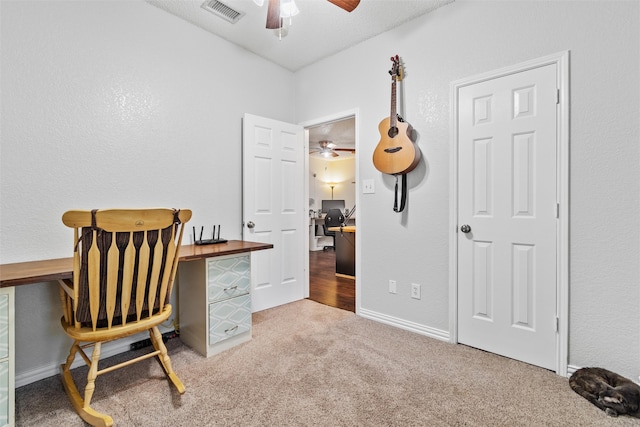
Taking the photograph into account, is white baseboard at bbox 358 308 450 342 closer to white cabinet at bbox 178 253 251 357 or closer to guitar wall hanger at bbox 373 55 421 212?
guitar wall hanger at bbox 373 55 421 212

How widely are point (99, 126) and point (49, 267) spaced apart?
3.32 feet

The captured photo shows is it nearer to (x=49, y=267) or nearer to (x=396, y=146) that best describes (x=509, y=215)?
(x=396, y=146)

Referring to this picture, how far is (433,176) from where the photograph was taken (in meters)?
2.46

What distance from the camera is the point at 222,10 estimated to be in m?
2.46

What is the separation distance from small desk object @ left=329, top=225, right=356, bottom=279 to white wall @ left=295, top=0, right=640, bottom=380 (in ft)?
5.32

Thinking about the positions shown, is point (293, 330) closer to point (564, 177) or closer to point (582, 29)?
point (564, 177)

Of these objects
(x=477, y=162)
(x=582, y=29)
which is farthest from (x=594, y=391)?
(x=582, y=29)

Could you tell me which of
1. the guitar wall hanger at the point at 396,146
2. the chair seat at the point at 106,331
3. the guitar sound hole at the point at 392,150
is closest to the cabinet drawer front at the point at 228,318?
the chair seat at the point at 106,331

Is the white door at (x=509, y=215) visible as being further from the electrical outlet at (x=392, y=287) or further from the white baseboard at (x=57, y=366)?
the white baseboard at (x=57, y=366)

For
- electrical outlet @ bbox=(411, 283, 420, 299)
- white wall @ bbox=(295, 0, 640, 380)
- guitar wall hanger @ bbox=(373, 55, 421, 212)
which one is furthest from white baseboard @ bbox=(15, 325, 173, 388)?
guitar wall hanger @ bbox=(373, 55, 421, 212)

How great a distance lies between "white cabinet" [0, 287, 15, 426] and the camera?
135 centimetres

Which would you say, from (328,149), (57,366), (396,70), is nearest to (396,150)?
(396,70)

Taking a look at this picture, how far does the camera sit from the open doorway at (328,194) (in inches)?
167

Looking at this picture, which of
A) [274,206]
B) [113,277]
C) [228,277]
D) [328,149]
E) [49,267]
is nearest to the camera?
[113,277]
